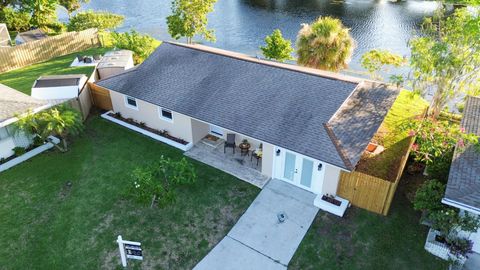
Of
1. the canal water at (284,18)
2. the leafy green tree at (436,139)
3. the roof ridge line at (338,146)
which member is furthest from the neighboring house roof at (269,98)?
the canal water at (284,18)

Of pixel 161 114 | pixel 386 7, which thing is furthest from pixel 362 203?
pixel 386 7

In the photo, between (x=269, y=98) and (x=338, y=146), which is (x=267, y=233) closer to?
(x=338, y=146)

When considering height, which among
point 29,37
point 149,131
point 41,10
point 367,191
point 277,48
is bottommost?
point 149,131

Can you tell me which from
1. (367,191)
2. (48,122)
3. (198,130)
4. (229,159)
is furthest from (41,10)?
(367,191)

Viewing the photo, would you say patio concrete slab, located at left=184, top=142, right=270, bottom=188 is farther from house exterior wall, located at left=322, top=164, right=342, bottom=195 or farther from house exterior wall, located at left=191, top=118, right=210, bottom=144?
house exterior wall, located at left=322, top=164, right=342, bottom=195

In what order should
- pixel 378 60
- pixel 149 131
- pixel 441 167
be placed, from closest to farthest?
1. pixel 441 167
2. pixel 149 131
3. pixel 378 60

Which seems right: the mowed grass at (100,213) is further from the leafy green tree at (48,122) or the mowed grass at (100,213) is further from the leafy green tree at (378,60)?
the leafy green tree at (378,60)

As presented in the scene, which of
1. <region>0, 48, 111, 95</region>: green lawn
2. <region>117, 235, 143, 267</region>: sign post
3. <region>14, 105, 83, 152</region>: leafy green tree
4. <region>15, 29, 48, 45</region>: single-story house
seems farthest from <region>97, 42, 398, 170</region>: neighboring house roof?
<region>15, 29, 48, 45</region>: single-story house
